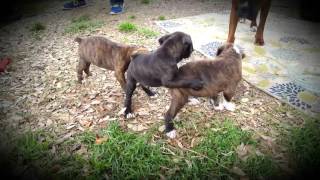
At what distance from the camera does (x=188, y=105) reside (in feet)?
12.9

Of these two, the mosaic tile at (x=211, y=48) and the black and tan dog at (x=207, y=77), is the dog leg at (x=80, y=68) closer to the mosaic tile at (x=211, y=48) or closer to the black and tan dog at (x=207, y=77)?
the black and tan dog at (x=207, y=77)

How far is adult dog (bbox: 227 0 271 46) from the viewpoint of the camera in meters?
4.98

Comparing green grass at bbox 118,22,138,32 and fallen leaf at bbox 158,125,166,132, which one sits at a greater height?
green grass at bbox 118,22,138,32

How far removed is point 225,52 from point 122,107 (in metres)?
1.64

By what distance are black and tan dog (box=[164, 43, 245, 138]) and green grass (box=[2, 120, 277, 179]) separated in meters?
0.41

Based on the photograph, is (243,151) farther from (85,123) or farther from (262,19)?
(262,19)

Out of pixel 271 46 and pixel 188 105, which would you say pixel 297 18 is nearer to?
pixel 271 46

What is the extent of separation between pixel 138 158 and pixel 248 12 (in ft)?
12.7

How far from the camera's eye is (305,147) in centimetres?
305

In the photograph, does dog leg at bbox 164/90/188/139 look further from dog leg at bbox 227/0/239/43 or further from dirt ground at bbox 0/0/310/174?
dog leg at bbox 227/0/239/43

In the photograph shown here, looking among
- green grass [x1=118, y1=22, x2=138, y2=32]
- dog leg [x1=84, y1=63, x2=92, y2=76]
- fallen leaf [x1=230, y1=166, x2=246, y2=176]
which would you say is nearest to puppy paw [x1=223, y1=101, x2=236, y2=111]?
fallen leaf [x1=230, y1=166, x2=246, y2=176]

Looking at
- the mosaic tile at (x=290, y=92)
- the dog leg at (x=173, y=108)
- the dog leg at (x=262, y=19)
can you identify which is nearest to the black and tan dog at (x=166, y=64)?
the dog leg at (x=173, y=108)

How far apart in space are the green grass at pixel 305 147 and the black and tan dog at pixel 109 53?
6.93 feet

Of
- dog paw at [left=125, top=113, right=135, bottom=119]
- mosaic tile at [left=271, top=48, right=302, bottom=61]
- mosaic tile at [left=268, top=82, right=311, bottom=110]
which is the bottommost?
dog paw at [left=125, top=113, right=135, bottom=119]
